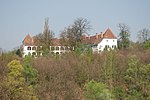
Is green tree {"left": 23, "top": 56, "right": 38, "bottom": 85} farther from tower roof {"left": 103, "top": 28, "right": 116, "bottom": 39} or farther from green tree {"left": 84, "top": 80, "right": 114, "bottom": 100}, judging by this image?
tower roof {"left": 103, "top": 28, "right": 116, "bottom": 39}

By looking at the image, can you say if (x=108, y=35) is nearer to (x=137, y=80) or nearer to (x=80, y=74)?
(x=80, y=74)

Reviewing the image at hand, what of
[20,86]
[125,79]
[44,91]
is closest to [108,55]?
[125,79]

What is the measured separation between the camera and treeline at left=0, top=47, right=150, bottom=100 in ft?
61.3

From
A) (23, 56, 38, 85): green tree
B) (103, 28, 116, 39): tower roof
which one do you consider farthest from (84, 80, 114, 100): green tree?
(103, 28, 116, 39): tower roof

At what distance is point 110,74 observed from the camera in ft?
71.4

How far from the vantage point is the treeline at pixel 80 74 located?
61.3 ft

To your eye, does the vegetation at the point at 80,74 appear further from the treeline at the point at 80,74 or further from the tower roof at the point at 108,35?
the tower roof at the point at 108,35

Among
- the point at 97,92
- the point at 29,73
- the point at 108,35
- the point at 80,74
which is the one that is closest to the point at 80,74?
the point at 80,74

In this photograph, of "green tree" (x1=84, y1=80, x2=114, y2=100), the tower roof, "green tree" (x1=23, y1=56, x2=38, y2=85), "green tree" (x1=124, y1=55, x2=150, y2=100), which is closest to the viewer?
"green tree" (x1=84, y1=80, x2=114, y2=100)

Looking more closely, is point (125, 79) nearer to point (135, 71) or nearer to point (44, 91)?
point (135, 71)

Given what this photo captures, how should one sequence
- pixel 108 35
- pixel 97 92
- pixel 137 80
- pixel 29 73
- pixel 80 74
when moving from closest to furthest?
pixel 97 92, pixel 29 73, pixel 137 80, pixel 80 74, pixel 108 35

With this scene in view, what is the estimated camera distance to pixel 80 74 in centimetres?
2191

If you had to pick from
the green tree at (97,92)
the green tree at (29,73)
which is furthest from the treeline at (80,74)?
the green tree at (97,92)

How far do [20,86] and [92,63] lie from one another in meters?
12.1
